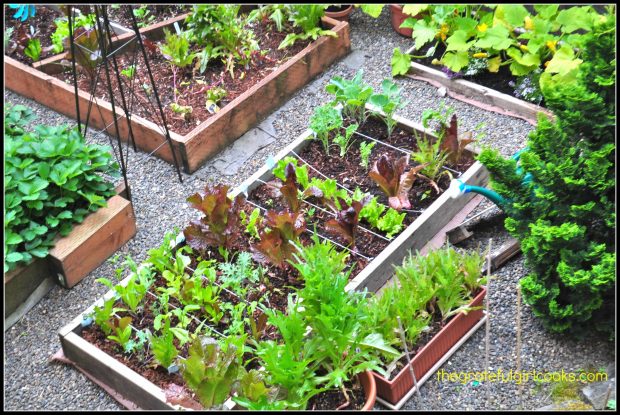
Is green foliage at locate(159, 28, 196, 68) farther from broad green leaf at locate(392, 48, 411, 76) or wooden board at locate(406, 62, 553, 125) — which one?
wooden board at locate(406, 62, 553, 125)

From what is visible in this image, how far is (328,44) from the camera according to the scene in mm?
6023

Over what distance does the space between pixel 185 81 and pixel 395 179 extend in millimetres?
1863

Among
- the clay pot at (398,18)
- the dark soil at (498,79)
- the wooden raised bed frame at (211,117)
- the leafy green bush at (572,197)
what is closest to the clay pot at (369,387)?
the leafy green bush at (572,197)

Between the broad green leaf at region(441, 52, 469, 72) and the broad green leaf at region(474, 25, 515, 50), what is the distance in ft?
0.45

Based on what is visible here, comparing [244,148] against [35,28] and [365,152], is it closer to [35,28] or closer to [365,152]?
[365,152]

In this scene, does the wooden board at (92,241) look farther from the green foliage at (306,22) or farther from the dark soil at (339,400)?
the green foliage at (306,22)

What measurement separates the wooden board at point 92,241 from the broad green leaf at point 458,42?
246 centimetres

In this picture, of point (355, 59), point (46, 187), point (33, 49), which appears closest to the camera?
point (46, 187)

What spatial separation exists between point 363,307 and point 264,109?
2209mm

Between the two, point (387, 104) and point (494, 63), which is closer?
point (387, 104)

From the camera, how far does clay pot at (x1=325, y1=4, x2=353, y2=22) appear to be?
6355 millimetres

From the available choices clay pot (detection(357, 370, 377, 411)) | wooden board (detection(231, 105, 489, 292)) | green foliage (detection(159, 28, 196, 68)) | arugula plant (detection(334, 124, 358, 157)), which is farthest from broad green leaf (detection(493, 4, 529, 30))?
clay pot (detection(357, 370, 377, 411))

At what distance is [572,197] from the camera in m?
3.95

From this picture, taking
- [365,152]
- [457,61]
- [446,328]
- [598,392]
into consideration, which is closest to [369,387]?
[446,328]
